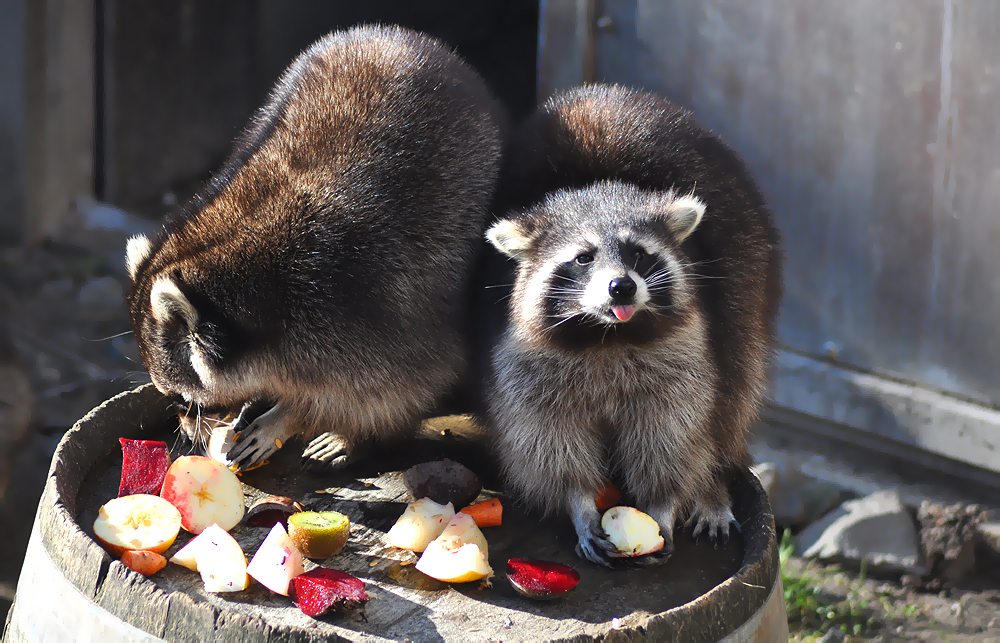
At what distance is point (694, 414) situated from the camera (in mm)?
2055

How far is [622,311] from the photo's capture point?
185 cm

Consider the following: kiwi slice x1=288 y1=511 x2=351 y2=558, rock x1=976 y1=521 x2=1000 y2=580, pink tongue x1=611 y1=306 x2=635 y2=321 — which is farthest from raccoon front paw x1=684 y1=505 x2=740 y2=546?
rock x1=976 y1=521 x2=1000 y2=580

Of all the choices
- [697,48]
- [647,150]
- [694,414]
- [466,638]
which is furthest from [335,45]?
[697,48]

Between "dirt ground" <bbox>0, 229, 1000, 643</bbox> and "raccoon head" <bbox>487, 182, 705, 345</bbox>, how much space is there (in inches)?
45.4

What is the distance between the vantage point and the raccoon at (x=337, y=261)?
2.04 metres

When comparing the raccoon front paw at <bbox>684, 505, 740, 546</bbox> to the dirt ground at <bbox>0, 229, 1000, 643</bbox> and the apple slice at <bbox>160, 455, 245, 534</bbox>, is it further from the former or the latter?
the dirt ground at <bbox>0, 229, 1000, 643</bbox>

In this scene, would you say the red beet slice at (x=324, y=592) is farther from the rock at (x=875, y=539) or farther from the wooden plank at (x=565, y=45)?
the wooden plank at (x=565, y=45)

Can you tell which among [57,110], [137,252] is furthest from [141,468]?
[57,110]

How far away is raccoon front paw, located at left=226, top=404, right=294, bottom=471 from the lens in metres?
2.21

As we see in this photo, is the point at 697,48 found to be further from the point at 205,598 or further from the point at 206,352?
the point at 205,598

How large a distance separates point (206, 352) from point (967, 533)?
2547 millimetres

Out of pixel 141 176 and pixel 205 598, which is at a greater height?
pixel 205 598

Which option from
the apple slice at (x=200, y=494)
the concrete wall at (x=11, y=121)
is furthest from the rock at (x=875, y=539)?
the concrete wall at (x=11, y=121)

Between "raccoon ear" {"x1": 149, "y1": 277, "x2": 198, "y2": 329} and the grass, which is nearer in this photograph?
"raccoon ear" {"x1": 149, "y1": 277, "x2": 198, "y2": 329}
